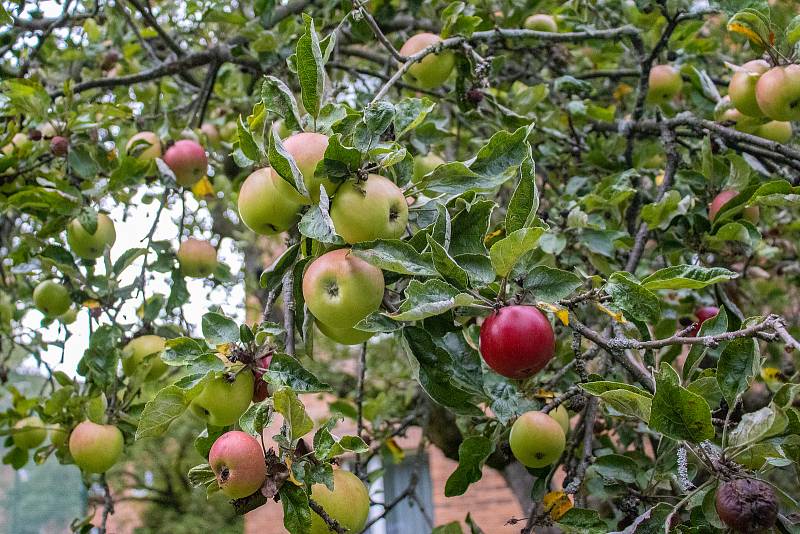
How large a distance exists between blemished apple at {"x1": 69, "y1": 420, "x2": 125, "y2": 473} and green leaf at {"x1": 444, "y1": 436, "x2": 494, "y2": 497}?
887 mm

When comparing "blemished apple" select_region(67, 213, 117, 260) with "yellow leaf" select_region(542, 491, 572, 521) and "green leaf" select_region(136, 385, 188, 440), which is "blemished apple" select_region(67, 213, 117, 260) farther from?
"yellow leaf" select_region(542, 491, 572, 521)

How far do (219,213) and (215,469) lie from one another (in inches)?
123

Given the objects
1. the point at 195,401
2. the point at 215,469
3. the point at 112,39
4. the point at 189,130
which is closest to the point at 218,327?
the point at 195,401

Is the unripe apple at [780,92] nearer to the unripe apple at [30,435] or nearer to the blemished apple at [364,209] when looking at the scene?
the blemished apple at [364,209]

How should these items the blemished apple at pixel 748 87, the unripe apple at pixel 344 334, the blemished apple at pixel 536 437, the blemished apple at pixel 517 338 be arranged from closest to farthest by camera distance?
the blemished apple at pixel 517 338
the unripe apple at pixel 344 334
the blemished apple at pixel 536 437
the blemished apple at pixel 748 87

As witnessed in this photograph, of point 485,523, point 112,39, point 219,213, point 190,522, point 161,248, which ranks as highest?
point 112,39

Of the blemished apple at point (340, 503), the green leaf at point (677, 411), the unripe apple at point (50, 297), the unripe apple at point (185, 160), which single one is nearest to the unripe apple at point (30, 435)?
the unripe apple at point (50, 297)

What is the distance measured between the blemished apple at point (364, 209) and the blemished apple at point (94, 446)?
1.08 metres

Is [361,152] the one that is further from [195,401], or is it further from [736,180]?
[736,180]

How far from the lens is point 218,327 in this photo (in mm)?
1176

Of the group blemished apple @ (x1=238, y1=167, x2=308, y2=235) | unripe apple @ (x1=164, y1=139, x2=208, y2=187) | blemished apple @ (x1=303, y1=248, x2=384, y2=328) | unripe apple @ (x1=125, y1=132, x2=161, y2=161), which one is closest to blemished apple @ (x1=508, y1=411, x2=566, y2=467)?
blemished apple @ (x1=303, y1=248, x2=384, y2=328)

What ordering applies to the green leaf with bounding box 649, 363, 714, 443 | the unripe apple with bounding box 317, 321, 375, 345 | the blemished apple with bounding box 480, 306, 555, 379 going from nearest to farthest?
the green leaf with bounding box 649, 363, 714, 443 < the blemished apple with bounding box 480, 306, 555, 379 < the unripe apple with bounding box 317, 321, 375, 345

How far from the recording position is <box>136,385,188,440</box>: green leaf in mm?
1084

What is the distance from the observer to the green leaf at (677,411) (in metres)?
0.94
